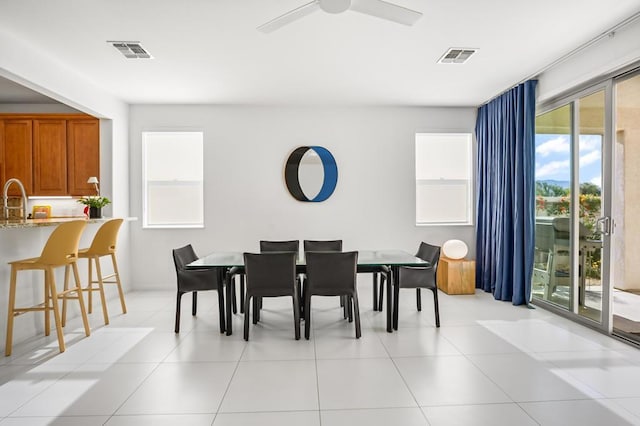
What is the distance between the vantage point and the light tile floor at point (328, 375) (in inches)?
90.9

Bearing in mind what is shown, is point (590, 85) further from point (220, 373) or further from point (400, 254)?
point (220, 373)

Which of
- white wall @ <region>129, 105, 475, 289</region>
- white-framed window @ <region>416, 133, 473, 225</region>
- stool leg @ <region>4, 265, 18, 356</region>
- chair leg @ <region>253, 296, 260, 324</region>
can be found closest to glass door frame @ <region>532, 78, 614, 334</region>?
white-framed window @ <region>416, 133, 473, 225</region>

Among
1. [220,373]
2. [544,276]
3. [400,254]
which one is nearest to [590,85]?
[544,276]

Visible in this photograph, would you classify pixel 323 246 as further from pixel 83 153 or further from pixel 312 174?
pixel 83 153

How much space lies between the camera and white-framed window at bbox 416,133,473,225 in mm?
6168

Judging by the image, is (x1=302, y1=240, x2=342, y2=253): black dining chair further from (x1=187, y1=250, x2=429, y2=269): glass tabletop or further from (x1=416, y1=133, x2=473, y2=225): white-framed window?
(x1=416, y1=133, x2=473, y2=225): white-framed window

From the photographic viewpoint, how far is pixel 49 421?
2.25 meters

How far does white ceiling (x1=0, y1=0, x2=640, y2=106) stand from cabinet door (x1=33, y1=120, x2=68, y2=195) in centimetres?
120

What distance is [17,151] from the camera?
18.4ft

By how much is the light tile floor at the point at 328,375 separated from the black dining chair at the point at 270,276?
1.42 feet

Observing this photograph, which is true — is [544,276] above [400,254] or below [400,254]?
below

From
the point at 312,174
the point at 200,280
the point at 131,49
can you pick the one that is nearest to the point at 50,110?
the point at 131,49

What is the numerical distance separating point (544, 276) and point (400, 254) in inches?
75.8

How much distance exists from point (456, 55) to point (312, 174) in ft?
8.77
